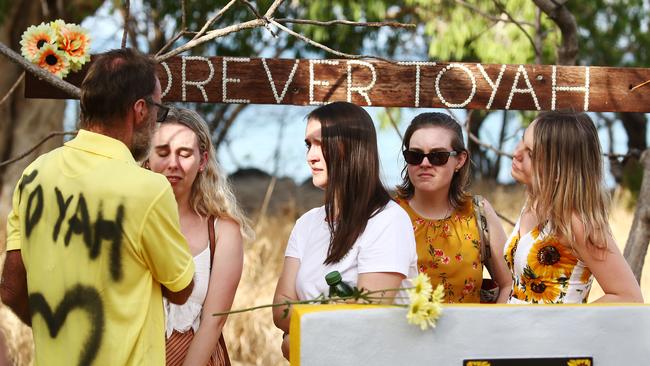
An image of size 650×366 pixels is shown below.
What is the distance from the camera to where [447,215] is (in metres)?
3.37

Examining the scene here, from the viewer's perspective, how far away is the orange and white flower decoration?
3.32 metres

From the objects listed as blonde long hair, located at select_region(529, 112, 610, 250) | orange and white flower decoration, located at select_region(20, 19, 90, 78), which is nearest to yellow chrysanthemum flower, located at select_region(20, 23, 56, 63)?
orange and white flower decoration, located at select_region(20, 19, 90, 78)

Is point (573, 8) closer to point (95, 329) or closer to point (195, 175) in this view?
point (195, 175)

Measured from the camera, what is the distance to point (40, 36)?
3346 millimetres

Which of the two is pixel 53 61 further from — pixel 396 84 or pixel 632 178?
pixel 632 178

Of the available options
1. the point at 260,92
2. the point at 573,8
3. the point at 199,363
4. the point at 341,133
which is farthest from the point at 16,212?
the point at 573,8

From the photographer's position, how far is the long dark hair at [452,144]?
3.37 meters

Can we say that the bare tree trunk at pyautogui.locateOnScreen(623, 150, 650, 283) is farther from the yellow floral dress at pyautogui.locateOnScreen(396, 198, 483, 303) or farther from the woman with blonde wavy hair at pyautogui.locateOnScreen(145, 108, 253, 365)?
the woman with blonde wavy hair at pyautogui.locateOnScreen(145, 108, 253, 365)

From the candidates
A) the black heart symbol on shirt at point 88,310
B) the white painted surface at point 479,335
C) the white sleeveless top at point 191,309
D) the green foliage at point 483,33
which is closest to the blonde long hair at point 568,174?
the white painted surface at point 479,335

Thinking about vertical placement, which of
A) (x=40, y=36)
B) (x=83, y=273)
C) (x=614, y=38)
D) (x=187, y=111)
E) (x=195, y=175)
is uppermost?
(x=614, y=38)

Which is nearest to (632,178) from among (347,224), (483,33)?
(483,33)

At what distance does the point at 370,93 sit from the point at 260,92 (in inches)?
17.1

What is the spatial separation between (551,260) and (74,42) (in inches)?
72.9

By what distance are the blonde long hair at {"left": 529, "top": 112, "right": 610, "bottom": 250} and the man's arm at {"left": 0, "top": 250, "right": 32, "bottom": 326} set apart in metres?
1.55
